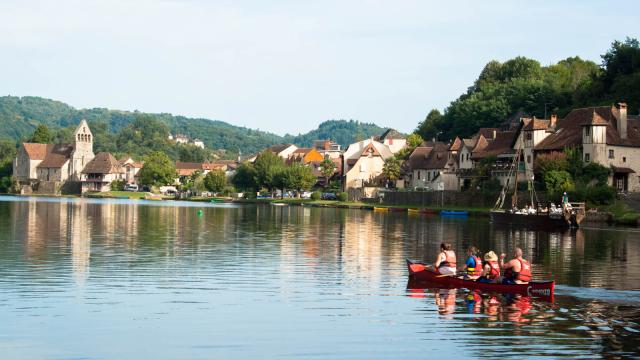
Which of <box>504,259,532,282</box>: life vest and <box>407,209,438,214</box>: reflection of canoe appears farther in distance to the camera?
<box>407,209,438,214</box>: reflection of canoe

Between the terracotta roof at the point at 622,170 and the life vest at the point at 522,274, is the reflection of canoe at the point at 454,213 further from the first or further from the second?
the life vest at the point at 522,274

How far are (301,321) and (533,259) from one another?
28.9 m

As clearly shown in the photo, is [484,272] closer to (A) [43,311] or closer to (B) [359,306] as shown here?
(B) [359,306]

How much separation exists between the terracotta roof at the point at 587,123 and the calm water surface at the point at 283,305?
45330 mm

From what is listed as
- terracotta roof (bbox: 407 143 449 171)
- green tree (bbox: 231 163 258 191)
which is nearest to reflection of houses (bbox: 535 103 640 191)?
terracotta roof (bbox: 407 143 449 171)

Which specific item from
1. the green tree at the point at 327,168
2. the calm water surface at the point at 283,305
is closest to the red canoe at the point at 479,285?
the calm water surface at the point at 283,305

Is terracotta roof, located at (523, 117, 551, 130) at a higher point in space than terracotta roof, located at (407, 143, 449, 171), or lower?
higher

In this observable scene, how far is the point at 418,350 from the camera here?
26.5 metres

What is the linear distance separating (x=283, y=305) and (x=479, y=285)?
989 centimetres

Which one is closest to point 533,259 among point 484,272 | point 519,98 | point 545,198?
point 484,272

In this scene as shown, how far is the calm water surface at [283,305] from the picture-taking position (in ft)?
87.5

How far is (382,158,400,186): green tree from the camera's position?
16400 cm

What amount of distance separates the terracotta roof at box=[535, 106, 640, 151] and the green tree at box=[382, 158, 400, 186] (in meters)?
49.9

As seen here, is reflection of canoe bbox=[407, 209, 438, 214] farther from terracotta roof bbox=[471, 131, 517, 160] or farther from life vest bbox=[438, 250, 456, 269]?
life vest bbox=[438, 250, 456, 269]
